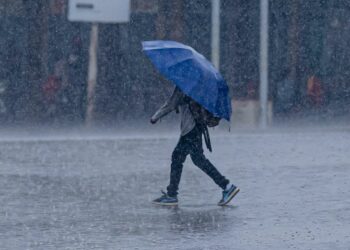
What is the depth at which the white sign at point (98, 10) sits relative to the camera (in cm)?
2561

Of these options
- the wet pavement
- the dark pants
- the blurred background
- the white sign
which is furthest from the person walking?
the blurred background

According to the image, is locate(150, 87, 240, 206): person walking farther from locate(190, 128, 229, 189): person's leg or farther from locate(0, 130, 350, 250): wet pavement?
locate(0, 130, 350, 250): wet pavement

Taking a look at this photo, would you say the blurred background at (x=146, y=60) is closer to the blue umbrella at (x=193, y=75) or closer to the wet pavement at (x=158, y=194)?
the wet pavement at (x=158, y=194)

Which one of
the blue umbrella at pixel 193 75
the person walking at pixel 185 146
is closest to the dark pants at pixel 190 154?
the person walking at pixel 185 146

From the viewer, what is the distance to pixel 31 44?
1176 inches

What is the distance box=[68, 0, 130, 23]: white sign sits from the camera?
84.0ft

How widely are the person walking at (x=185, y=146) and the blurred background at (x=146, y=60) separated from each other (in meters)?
15.5

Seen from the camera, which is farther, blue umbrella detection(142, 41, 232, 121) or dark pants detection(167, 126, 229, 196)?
dark pants detection(167, 126, 229, 196)

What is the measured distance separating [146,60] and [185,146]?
61.5 ft

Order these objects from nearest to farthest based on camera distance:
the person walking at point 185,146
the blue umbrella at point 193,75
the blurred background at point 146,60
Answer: the blue umbrella at point 193,75, the person walking at point 185,146, the blurred background at point 146,60

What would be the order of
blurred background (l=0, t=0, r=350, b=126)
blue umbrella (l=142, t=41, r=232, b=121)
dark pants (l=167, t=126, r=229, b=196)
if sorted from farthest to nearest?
blurred background (l=0, t=0, r=350, b=126), dark pants (l=167, t=126, r=229, b=196), blue umbrella (l=142, t=41, r=232, b=121)

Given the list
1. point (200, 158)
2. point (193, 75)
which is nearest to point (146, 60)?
point (200, 158)

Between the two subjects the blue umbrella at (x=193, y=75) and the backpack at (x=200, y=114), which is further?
the backpack at (x=200, y=114)

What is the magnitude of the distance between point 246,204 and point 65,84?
692 inches
